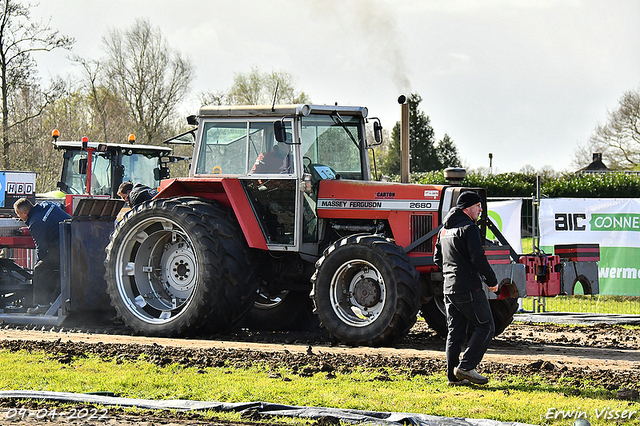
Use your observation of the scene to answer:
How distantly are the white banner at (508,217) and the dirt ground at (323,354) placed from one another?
2.60 metres

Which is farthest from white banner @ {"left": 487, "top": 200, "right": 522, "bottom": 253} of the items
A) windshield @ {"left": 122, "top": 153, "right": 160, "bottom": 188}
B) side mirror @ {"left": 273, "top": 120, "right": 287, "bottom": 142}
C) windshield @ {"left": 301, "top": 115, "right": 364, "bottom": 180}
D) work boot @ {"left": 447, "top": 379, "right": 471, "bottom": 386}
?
windshield @ {"left": 122, "top": 153, "right": 160, "bottom": 188}

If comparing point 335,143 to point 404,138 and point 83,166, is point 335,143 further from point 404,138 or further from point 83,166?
point 83,166

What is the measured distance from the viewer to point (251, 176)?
373 inches

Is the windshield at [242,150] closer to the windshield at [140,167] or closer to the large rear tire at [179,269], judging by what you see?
the large rear tire at [179,269]

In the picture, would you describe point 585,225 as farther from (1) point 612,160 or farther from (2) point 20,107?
(1) point 612,160

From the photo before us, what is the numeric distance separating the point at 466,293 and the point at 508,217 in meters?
6.93

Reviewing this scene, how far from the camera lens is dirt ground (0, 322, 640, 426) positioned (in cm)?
579

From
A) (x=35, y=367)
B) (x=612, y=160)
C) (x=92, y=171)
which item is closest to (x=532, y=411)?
(x=35, y=367)

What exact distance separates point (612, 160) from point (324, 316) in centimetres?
4674

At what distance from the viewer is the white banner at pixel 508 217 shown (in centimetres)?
1309

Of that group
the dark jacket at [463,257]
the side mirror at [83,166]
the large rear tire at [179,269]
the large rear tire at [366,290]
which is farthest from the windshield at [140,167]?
the dark jacket at [463,257]

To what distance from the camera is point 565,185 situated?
2834cm

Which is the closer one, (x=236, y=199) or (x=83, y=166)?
(x=236, y=199)

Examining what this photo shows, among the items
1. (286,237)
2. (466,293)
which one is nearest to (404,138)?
(286,237)
